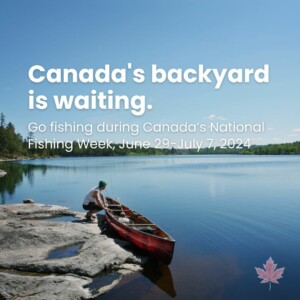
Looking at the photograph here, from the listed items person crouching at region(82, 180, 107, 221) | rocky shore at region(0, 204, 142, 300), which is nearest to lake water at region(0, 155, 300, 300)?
rocky shore at region(0, 204, 142, 300)

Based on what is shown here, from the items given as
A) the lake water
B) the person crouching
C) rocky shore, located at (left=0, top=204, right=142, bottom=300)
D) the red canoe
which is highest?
the person crouching

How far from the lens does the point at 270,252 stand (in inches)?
608

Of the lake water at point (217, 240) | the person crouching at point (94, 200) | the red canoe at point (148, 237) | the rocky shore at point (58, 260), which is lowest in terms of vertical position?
the lake water at point (217, 240)

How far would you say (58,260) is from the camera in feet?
41.2

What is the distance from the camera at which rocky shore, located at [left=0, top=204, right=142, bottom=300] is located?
33.7 ft

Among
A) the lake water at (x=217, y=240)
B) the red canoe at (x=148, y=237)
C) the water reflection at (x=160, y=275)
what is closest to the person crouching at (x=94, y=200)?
the red canoe at (x=148, y=237)

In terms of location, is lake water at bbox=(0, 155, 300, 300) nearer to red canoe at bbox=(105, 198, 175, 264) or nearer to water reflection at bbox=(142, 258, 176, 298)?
water reflection at bbox=(142, 258, 176, 298)

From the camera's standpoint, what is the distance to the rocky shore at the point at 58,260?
10.3 m

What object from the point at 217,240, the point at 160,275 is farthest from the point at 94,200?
the point at 160,275

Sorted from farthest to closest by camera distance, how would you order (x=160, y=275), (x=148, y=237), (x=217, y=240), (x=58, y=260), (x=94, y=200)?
(x=94, y=200) < (x=217, y=240) < (x=148, y=237) < (x=58, y=260) < (x=160, y=275)

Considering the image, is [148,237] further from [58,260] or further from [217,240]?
[217,240]

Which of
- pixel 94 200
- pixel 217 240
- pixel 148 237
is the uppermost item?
pixel 94 200

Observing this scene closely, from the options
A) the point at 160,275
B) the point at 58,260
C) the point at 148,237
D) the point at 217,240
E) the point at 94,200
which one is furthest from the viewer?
the point at 94,200

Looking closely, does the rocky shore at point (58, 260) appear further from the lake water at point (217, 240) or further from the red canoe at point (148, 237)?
the lake water at point (217, 240)
